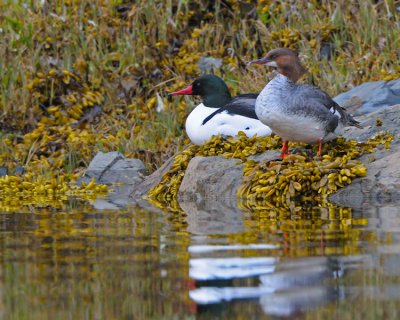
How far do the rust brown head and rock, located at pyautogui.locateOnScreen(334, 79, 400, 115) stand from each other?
5.22 feet

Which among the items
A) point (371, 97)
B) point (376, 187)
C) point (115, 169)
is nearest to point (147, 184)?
point (115, 169)

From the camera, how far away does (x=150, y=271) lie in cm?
468

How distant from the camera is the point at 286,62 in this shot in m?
8.91

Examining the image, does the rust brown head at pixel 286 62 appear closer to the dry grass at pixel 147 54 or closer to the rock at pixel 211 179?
the rock at pixel 211 179

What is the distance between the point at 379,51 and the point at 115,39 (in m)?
3.88

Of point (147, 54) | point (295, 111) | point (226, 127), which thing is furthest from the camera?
point (147, 54)

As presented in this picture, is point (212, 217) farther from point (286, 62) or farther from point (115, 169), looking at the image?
point (115, 169)

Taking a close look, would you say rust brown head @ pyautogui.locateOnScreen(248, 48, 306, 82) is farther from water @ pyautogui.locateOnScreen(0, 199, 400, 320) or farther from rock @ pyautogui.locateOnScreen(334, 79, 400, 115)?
water @ pyautogui.locateOnScreen(0, 199, 400, 320)

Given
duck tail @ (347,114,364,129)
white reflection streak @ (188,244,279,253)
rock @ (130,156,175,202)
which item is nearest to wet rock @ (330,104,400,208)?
duck tail @ (347,114,364,129)

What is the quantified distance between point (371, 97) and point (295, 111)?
237 cm

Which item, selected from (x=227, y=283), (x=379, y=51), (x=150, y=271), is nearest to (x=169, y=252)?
(x=150, y=271)

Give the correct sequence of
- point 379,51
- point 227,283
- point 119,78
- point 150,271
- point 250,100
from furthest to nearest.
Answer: point 119,78 < point 379,51 < point 250,100 < point 150,271 < point 227,283

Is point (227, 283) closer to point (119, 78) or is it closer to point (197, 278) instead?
point (197, 278)

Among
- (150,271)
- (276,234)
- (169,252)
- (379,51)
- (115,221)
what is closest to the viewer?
(150,271)
